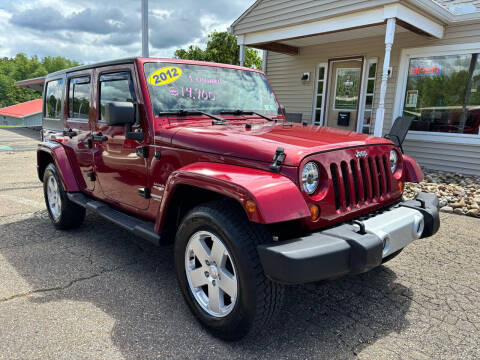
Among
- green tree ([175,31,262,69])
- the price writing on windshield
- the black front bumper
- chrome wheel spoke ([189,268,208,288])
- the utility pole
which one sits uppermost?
green tree ([175,31,262,69])

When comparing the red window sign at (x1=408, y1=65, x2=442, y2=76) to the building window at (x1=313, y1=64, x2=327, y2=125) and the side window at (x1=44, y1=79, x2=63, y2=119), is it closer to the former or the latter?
the building window at (x1=313, y1=64, x2=327, y2=125)

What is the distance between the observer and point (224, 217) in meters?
2.11

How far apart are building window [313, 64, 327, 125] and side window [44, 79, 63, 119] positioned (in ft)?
23.3

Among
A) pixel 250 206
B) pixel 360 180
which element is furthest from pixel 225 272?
pixel 360 180

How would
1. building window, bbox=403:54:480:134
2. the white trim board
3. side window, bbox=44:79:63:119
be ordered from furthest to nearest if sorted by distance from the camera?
building window, bbox=403:54:480:134 → the white trim board → side window, bbox=44:79:63:119

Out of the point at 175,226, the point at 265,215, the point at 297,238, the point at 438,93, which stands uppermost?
the point at 438,93

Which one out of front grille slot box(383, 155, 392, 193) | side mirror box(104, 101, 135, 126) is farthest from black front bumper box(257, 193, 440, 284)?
side mirror box(104, 101, 135, 126)

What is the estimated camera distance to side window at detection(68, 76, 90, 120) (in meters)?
3.75

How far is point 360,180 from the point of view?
7.92ft

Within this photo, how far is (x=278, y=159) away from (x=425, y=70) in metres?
7.43

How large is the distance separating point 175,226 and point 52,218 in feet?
7.77

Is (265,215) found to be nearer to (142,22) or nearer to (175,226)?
(175,226)

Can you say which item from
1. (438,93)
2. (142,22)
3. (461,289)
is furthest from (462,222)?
(142,22)

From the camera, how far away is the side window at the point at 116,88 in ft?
10.1
